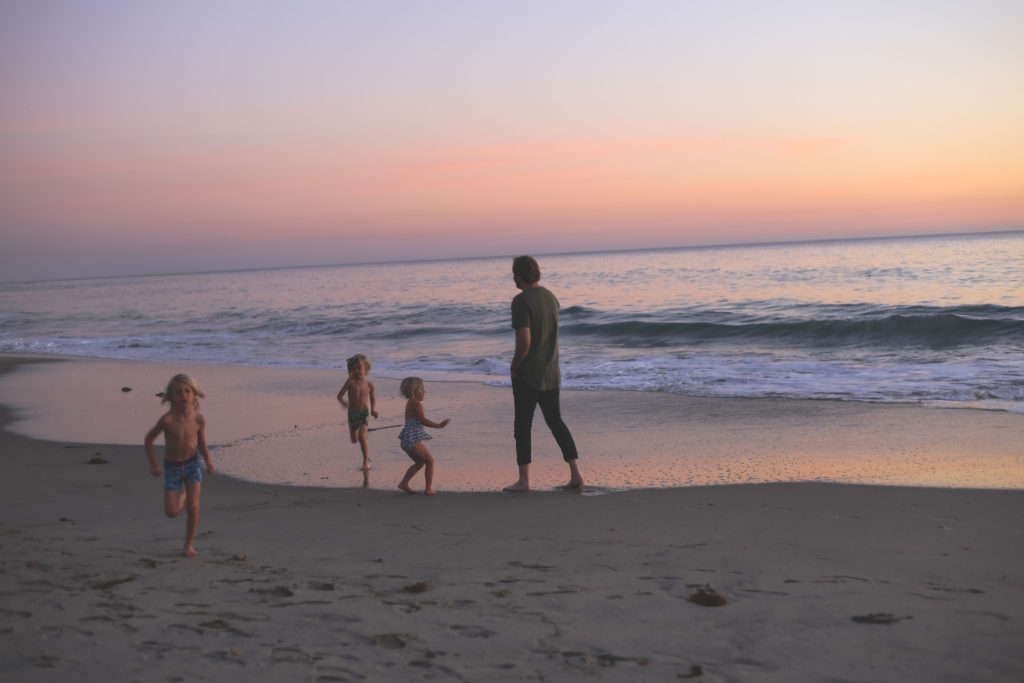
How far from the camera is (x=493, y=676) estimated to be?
2.75 meters

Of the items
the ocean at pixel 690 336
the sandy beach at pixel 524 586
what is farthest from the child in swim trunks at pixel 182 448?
the ocean at pixel 690 336

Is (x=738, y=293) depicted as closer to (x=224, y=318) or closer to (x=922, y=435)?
(x=224, y=318)

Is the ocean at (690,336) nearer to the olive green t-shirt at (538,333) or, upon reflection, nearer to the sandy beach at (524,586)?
the olive green t-shirt at (538,333)

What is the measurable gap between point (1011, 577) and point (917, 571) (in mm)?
413

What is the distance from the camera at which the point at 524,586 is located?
3652 mm

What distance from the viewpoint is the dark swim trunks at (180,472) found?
4.29 metres

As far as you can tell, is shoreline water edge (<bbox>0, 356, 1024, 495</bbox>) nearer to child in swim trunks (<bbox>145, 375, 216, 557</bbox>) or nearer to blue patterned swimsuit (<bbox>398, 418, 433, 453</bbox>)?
blue patterned swimsuit (<bbox>398, 418, 433, 453</bbox>)

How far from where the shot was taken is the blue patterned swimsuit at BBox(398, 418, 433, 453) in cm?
592

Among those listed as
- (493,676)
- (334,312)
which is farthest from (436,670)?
(334,312)

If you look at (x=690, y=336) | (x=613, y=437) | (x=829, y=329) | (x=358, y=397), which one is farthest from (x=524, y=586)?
(x=829, y=329)

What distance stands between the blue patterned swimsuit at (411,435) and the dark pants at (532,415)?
0.73 metres

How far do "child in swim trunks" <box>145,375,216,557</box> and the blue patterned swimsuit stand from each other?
1.84 m

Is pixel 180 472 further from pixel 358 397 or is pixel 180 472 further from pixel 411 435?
pixel 358 397

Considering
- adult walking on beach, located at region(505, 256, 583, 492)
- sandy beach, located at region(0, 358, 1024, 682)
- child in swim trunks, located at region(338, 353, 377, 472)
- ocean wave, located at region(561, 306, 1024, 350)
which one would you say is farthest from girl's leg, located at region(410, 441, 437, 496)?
ocean wave, located at region(561, 306, 1024, 350)
